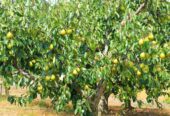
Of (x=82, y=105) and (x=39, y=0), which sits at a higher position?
(x=39, y=0)

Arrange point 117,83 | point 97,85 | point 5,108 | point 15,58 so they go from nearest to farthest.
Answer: point 15,58, point 97,85, point 117,83, point 5,108

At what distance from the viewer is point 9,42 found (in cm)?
759

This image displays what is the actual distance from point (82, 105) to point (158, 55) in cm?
204

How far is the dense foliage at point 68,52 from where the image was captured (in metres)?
7.42

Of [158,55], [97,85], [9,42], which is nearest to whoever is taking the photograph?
[158,55]

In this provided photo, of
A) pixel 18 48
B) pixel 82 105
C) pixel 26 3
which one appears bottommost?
pixel 82 105

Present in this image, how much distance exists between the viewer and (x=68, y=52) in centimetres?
779

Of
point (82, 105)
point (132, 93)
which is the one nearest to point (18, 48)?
point (82, 105)

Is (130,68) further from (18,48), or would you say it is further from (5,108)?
(5,108)

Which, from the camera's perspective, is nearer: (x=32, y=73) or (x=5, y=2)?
(x=5, y=2)

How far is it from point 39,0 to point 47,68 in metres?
1.33

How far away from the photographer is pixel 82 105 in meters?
8.34

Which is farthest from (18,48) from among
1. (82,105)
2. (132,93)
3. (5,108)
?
(5,108)

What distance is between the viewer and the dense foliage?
7.42 meters
